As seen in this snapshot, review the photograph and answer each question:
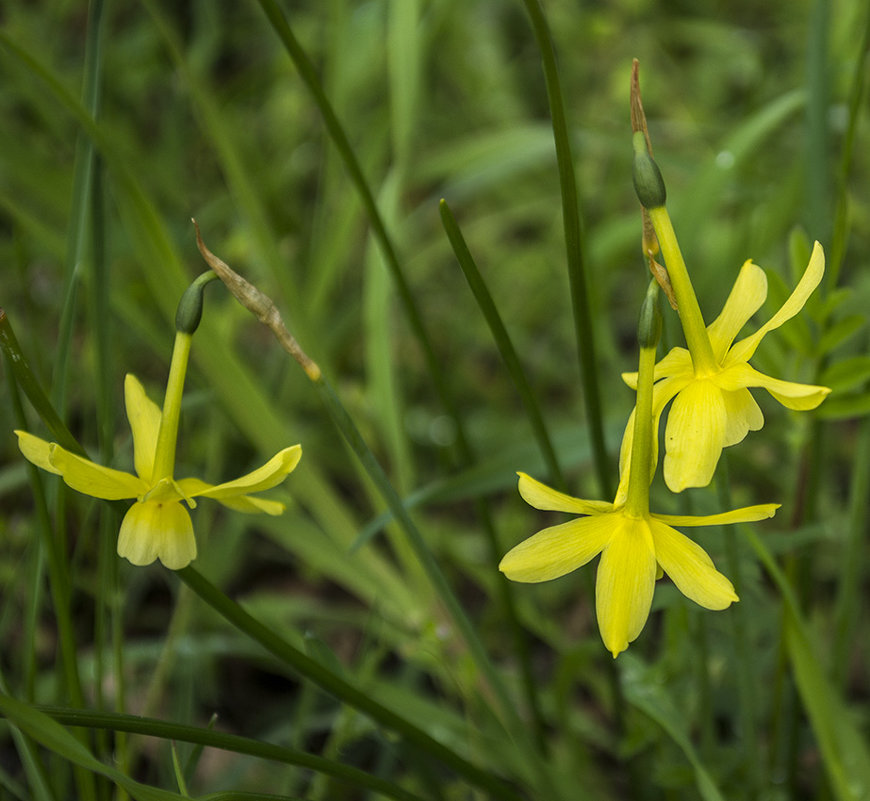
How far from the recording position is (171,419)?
0.70 meters

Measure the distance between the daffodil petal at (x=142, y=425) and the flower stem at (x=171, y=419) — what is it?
16 millimetres

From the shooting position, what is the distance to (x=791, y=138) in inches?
94.2

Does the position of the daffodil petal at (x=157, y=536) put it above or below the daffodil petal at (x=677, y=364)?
below

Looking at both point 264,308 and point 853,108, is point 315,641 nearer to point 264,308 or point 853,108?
point 264,308

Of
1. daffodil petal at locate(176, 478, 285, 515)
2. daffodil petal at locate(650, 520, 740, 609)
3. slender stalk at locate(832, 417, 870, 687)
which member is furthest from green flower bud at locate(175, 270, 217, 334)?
slender stalk at locate(832, 417, 870, 687)

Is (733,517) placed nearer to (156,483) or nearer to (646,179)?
(646,179)

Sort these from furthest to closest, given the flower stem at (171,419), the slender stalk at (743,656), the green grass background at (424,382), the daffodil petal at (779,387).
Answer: the green grass background at (424,382) < the slender stalk at (743,656) < the flower stem at (171,419) < the daffodil petal at (779,387)

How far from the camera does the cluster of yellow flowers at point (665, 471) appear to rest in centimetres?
61

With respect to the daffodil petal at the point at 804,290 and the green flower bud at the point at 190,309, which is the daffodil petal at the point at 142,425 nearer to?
the green flower bud at the point at 190,309

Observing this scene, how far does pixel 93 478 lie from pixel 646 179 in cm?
47

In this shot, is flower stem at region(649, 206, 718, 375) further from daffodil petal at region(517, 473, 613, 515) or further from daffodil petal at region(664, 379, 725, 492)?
daffodil petal at region(517, 473, 613, 515)

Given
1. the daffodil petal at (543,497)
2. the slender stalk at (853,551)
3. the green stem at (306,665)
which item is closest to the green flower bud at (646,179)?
the daffodil petal at (543,497)

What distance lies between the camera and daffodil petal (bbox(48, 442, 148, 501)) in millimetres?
599

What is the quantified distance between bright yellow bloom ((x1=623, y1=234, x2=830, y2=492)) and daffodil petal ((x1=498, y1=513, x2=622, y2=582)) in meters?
0.08
